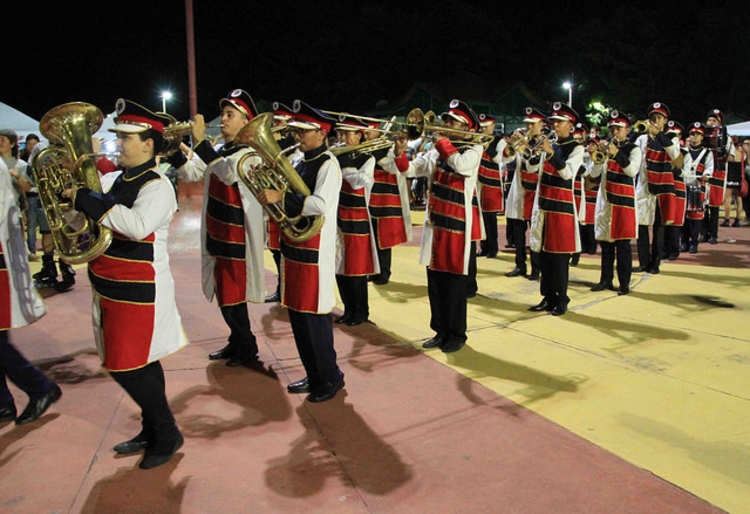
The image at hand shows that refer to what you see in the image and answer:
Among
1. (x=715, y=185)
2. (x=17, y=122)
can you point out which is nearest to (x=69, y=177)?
(x=715, y=185)

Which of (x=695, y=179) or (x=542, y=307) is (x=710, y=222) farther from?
(x=542, y=307)

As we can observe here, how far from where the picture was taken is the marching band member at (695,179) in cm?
1042

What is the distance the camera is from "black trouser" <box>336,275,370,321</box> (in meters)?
6.57

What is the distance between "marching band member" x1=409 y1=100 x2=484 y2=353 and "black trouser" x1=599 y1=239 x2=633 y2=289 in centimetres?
298

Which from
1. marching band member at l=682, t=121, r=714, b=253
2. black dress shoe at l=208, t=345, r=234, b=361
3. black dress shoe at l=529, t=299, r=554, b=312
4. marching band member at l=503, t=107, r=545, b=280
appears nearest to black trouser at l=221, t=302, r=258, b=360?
black dress shoe at l=208, t=345, r=234, b=361

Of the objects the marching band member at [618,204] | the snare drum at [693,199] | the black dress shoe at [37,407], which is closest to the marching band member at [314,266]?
the black dress shoe at [37,407]

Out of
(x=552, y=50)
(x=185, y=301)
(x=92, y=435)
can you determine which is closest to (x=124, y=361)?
(x=92, y=435)

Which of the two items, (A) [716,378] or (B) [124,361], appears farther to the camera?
(A) [716,378]

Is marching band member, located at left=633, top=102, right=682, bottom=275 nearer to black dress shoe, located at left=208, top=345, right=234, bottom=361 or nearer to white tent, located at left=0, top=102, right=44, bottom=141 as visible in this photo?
black dress shoe, located at left=208, top=345, right=234, bottom=361

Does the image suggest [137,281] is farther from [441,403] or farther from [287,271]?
[441,403]

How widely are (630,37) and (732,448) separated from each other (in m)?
38.4

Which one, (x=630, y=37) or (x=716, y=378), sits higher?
(x=630, y=37)

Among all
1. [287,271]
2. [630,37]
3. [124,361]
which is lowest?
[124,361]

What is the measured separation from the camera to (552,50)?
45.3 meters
